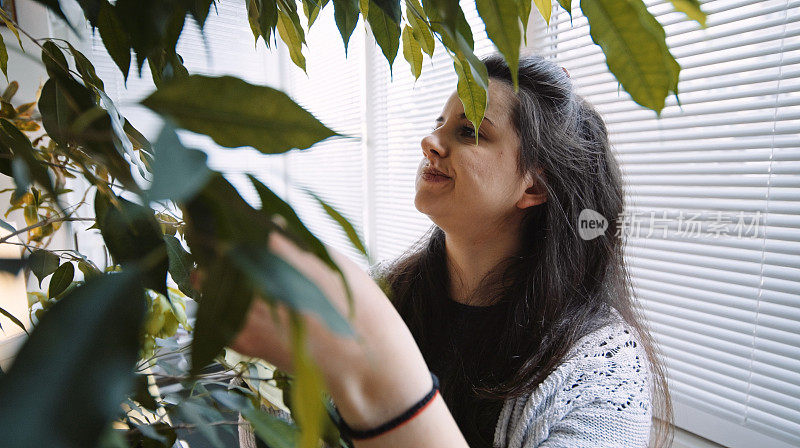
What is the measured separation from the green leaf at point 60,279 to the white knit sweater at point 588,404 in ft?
2.26

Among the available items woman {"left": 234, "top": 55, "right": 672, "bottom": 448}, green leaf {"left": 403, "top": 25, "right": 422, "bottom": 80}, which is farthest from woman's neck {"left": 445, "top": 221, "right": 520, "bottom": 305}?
green leaf {"left": 403, "top": 25, "right": 422, "bottom": 80}

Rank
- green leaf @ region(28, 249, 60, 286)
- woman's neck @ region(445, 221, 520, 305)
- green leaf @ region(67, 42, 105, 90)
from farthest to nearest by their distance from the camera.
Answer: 1. woman's neck @ region(445, 221, 520, 305)
2. green leaf @ region(28, 249, 60, 286)
3. green leaf @ region(67, 42, 105, 90)

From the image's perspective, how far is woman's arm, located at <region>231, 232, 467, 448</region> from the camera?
250 mm

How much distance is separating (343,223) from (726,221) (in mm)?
1282

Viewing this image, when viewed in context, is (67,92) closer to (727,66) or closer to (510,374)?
(510,374)

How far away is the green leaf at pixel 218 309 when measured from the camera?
0.41 feet

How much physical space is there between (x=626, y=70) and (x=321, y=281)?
17 centimetres

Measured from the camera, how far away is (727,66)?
1.15 metres

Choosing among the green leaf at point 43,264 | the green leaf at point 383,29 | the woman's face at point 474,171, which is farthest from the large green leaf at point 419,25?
the woman's face at point 474,171

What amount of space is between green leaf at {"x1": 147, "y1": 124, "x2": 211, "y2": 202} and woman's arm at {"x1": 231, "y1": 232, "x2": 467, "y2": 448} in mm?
113

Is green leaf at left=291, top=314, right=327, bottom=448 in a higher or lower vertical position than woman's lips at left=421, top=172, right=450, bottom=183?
higher

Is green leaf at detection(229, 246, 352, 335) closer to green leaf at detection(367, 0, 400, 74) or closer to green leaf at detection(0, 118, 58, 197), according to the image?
green leaf at detection(0, 118, 58, 197)

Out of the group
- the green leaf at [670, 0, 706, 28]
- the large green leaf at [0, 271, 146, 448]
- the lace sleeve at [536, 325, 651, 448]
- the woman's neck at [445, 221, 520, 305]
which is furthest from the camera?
the woman's neck at [445, 221, 520, 305]

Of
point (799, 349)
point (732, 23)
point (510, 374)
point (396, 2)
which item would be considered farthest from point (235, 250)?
point (732, 23)
